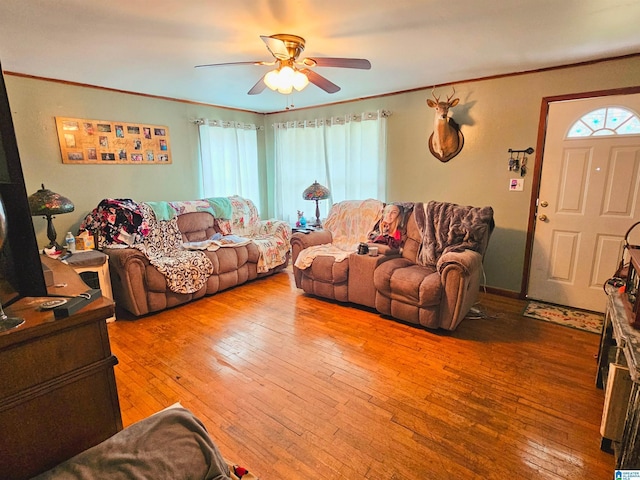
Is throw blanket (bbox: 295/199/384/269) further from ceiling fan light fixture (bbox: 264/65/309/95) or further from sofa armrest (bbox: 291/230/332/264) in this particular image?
ceiling fan light fixture (bbox: 264/65/309/95)

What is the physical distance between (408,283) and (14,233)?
259cm

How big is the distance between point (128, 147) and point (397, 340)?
369cm

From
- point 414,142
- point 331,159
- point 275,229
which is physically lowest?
point 275,229

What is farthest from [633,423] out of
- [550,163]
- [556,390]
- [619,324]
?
[550,163]

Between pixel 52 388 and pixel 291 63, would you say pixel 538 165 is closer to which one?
pixel 291 63

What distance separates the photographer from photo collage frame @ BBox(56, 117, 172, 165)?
3520 millimetres

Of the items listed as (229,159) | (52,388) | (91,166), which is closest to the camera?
(52,388)

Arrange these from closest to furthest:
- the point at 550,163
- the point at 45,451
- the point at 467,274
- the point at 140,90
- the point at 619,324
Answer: the point at 45,451 → the point at 619,324 → the point at 467,274 → the point at 550,163 → the point at 140,90

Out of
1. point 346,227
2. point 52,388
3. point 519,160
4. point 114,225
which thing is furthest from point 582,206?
point 114,225

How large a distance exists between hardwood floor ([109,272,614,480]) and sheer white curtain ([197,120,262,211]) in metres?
2.23

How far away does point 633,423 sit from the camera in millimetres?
1396

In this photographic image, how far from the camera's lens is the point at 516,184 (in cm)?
351

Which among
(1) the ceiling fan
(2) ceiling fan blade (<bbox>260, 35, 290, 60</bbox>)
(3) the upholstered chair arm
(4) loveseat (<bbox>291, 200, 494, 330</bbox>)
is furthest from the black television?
(3) the upholstered chair arm

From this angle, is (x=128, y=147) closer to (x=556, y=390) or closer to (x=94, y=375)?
(x=94, y=375)
